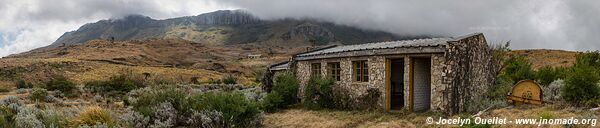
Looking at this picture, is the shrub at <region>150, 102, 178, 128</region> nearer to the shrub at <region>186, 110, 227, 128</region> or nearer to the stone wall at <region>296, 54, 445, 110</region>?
the shrub at <region>186, 110, 227, 128</region>

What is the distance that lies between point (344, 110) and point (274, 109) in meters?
2.85

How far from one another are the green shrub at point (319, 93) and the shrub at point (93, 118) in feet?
24.9

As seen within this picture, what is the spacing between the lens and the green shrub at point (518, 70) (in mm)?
19481

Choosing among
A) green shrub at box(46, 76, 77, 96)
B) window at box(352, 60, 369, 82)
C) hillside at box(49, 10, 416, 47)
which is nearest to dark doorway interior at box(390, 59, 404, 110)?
window at box(352, 60, 369, 82)

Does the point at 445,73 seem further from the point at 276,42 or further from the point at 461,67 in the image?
the point at 276,42

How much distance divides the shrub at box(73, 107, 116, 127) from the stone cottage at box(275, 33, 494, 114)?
774cm

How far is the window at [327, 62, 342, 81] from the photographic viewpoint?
16.0m

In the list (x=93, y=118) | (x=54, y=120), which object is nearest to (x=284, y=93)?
(x=93, y=118)

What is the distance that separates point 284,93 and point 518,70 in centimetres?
1100

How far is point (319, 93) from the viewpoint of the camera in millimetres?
15766

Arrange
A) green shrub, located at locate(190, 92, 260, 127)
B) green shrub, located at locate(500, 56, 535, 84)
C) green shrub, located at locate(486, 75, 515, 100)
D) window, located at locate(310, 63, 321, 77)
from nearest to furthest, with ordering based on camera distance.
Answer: green shrub, located at locate(190, 92, 260, 127), green shrub, located at locate(486, 75, 515, 100), window, located at locate(310, 63, 321, 77), green shrub, located at locate(500, 56, 535, 84)

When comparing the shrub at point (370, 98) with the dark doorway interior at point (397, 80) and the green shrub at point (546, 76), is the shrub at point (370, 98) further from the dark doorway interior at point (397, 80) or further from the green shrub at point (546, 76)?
the green shrub at point (546, 76)

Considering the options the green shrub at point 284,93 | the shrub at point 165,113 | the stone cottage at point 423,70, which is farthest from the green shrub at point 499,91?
the shrub at point 165,113

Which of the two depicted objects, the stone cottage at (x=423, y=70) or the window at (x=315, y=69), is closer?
the stone cottage at (x=423, y=70)
